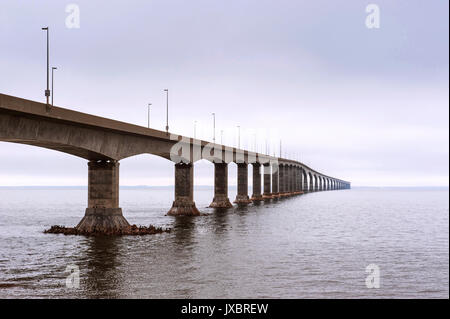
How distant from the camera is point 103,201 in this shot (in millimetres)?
47344

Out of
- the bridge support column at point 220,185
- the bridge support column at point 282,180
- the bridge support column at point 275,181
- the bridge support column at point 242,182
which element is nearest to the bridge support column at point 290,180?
the bridge support column at point 282,180

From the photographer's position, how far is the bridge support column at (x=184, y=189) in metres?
71.4

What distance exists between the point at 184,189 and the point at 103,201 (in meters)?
24.7

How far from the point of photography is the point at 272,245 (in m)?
41.9

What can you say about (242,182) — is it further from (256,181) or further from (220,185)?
(220,185)

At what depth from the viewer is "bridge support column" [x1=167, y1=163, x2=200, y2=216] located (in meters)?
71.4

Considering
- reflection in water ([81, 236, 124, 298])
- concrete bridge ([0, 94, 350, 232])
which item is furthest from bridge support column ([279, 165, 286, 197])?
reflection in water ([81, 236, 124, 298])

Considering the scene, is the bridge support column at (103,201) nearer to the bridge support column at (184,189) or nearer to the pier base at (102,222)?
the pier base at (102,222)

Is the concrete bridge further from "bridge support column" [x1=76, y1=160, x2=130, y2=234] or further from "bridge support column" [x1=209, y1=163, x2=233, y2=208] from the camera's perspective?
"bridge support column" [x1=209, y1=163, x2=233, y2=208]

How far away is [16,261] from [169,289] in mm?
13349

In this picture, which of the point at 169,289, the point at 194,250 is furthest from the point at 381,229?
the point at 169,289

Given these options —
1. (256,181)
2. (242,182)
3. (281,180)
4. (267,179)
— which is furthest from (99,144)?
(281,180)

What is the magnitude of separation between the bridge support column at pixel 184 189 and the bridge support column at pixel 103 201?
23.3 m
